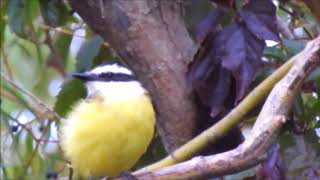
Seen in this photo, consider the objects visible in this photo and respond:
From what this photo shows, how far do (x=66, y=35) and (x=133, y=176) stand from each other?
0.83 meters

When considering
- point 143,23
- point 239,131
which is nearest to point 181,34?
point 143,23

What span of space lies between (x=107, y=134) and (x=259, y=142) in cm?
39

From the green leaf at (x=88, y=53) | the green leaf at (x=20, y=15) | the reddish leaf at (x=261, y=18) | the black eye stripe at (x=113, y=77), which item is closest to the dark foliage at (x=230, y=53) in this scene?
the reddish leaf at (x=261, y=18)

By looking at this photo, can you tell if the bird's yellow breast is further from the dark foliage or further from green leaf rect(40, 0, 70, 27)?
green leaf rect(40, 0, 70, 27)

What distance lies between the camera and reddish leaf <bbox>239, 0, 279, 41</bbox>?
134 cm

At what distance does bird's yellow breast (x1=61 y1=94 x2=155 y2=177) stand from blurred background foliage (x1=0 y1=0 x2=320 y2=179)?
5.5 inches

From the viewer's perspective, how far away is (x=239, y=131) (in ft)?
4.74

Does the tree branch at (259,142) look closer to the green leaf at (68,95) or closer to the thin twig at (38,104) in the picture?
the green leaf at (68,95)

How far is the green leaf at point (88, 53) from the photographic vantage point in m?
1.72

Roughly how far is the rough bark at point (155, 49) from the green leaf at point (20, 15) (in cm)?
32

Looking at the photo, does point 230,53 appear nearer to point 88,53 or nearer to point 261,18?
point 261,18

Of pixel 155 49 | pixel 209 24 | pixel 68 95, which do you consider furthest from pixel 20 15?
pixel 209 24

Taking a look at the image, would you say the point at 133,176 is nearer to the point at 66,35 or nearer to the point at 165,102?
the point at 165,102

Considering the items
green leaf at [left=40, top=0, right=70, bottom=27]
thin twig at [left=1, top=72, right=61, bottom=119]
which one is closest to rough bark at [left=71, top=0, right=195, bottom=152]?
green leaf at [left=40, top=0, right=70, bottom=27]
